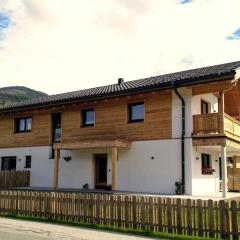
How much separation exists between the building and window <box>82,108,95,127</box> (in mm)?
40

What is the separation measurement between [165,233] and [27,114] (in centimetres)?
1750

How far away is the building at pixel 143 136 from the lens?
57.4 ft

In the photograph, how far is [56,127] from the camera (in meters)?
23.4

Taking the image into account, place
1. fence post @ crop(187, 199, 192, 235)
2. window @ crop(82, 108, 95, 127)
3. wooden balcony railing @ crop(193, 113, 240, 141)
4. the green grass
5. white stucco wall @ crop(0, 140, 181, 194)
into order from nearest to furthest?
the green grass, fence post @ crop(187, 199, 192, 235), wooden balcony railing @ crop(193, 113, 240, 141), white stucco wall @ crop(0, 140, 181, 194), window @ crop(82, 108, 95, 127)

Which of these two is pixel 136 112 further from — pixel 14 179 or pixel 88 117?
pixel 14 179

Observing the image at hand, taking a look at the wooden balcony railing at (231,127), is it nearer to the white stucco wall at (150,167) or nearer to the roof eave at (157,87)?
the roof eave at (157,87)

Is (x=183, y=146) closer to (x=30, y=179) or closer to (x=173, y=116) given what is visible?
(x=173, y=116)

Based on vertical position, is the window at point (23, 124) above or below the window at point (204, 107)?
below

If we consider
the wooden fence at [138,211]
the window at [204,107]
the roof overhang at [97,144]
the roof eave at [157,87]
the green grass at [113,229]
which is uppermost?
the roof eave at [157,87]

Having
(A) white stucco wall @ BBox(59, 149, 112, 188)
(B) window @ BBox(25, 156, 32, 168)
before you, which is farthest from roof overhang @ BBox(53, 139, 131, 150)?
(B) window @ BBox(25, 156, 32, 168)

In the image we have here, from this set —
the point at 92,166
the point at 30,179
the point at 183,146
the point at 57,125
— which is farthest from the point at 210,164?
the point at 30,179

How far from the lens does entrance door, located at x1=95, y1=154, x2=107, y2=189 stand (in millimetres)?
20848

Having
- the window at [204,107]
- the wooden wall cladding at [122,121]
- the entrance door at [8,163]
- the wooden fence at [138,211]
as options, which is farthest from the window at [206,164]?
the entrance door at [8,163]

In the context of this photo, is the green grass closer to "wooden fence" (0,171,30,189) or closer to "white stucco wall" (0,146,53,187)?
"wooden fence" (0,171,30,189)
